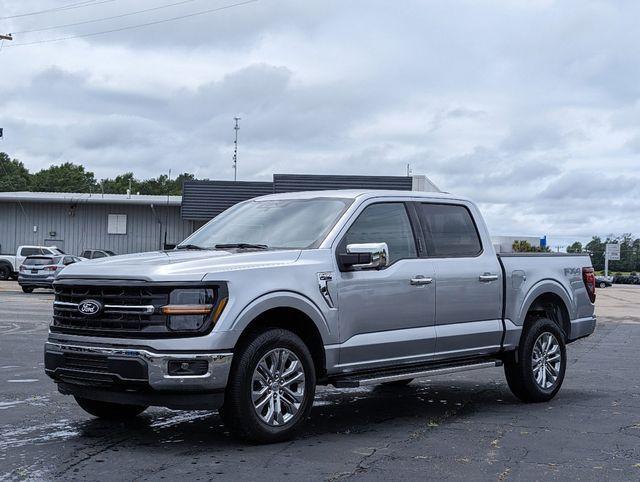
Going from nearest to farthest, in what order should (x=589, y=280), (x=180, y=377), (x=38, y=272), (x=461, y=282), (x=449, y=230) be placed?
(x=180, y=377)
(x=461, y=282)
(x=449, y=230)
(x=589, y=280)
(x=38, y=272)

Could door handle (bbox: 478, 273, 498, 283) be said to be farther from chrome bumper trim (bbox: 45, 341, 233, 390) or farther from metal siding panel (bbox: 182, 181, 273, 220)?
metal siding panel (bbox: 182, 181, 273, 220)

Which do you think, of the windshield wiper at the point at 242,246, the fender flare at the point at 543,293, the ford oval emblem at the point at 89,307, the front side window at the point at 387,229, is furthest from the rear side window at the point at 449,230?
the ford oval emblem at the point at 89,307

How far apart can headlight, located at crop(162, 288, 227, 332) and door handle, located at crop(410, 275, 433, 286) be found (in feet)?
6.87

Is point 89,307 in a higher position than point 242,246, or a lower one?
lower

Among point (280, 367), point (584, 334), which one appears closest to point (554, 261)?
point (584, 334)

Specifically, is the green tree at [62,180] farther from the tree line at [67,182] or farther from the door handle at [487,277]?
the door handle at [487,277]

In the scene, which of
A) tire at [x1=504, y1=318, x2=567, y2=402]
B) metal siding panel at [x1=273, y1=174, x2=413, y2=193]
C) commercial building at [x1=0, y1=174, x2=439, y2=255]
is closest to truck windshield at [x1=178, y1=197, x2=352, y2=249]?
tire at [x1=504, y1=318, x2=567, y2=402]

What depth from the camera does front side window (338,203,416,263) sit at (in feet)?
25.9

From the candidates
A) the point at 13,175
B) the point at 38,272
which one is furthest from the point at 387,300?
the point at 13,175

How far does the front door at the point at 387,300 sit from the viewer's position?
294 inches

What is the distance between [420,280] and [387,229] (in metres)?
0.55

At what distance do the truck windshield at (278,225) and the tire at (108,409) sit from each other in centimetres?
152

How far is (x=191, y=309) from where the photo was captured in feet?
21.2

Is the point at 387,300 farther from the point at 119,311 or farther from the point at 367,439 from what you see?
the point at 119,311
